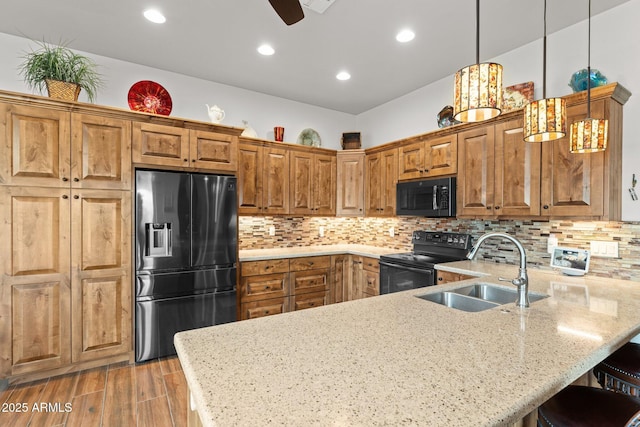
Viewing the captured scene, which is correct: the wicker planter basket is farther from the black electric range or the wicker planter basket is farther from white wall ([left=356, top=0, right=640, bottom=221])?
white wall ([left=356, top=0, right=640, bottom=221])

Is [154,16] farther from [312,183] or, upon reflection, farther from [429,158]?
[429,158]

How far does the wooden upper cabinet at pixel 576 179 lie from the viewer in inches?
82.3

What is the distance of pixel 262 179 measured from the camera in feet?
12.1

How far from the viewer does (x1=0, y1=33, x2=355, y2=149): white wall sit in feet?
8.96

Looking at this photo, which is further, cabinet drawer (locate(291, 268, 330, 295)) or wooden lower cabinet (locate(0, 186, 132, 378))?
cabinet drawer (locate(291, 268, 330, 295))

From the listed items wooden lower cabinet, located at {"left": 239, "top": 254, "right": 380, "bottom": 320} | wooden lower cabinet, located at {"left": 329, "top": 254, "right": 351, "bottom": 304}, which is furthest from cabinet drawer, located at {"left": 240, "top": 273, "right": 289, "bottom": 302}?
wooden lower cabinet, located at {"left": 329, "top": 254, "right": 351, "bottom": 304}

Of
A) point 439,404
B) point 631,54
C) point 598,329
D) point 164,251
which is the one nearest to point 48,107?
point 164,251

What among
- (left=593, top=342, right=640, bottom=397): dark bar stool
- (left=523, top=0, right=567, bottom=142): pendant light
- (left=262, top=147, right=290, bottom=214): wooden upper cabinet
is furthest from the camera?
(left=262, top=147, right=290, bottom=214): wooden upper cabinet

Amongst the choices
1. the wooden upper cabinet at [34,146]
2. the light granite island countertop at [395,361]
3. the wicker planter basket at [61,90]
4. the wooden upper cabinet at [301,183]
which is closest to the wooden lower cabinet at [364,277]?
the wooden upper cabinet at [301,183]

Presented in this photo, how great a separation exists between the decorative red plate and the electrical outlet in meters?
3.79

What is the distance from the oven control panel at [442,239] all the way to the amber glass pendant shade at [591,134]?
1.40 meters

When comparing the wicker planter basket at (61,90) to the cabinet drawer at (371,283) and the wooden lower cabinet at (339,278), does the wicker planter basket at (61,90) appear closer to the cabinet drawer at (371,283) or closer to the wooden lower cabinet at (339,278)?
the wooden lower cabinet at (339,278)

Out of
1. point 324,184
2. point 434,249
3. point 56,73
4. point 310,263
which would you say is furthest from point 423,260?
point 56,73

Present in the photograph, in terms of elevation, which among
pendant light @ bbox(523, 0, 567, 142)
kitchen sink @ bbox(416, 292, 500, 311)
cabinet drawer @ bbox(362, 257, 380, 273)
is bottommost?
cabinet drawer @ bbox(362, 257, 380, 273)
